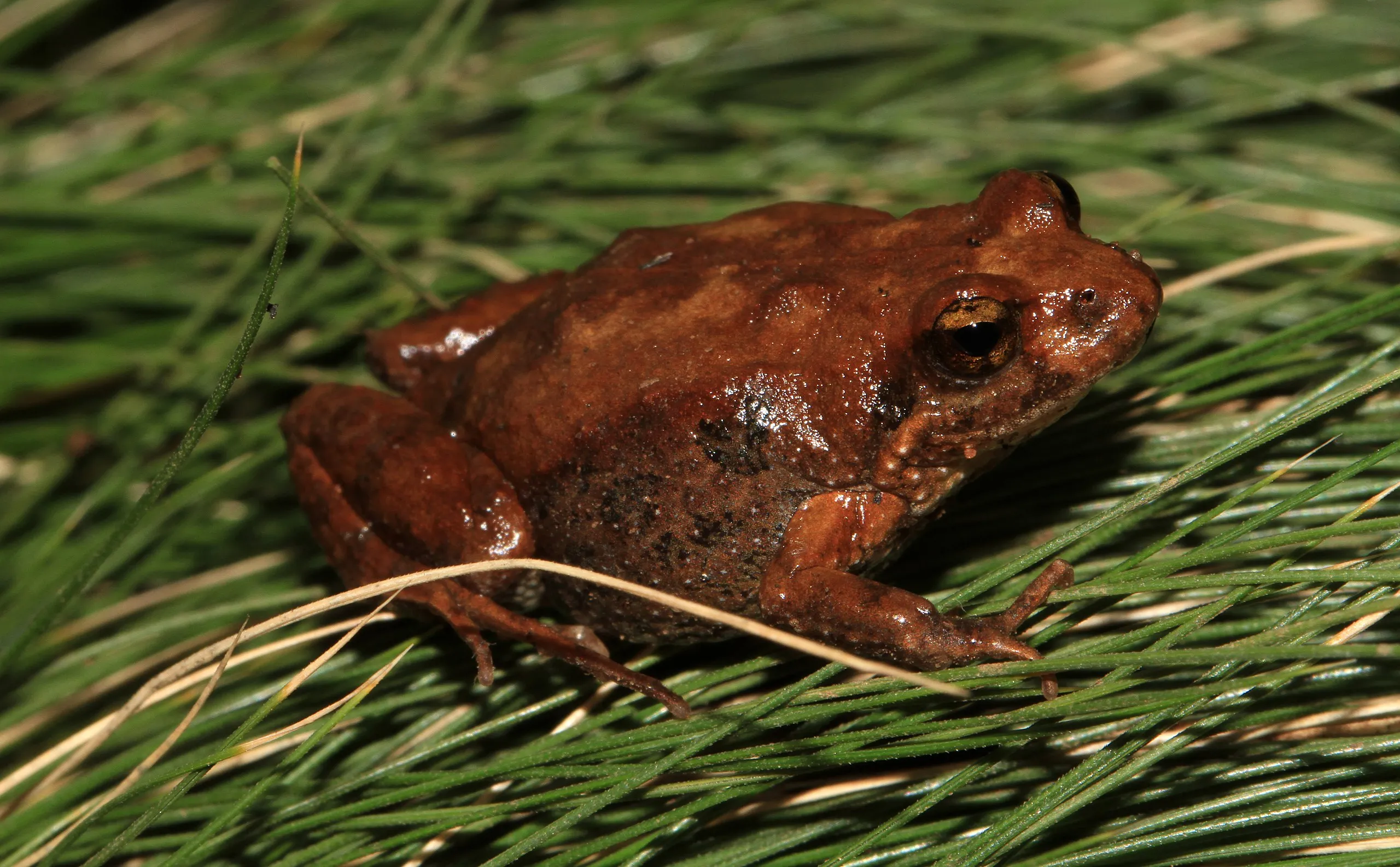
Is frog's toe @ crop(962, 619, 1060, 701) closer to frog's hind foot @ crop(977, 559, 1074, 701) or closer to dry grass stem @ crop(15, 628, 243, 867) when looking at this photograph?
frog's hind foot @ crop(977, 559, 1074, 701)

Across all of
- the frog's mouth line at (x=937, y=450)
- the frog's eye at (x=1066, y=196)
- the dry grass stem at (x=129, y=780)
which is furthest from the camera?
the frog's eye at (x=1066, y=196)

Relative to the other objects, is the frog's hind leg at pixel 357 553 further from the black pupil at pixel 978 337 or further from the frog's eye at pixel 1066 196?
the frog's eye at pixel 1066 196

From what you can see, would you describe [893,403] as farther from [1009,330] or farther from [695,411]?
[695,411]

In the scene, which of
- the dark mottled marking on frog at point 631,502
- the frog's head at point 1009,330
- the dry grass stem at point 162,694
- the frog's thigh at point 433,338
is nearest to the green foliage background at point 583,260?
the dry grass stem at point 162,694

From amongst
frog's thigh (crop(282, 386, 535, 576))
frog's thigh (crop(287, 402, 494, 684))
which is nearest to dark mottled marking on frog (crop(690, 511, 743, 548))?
frog's thigh (crop(282, 386, 535, 576))

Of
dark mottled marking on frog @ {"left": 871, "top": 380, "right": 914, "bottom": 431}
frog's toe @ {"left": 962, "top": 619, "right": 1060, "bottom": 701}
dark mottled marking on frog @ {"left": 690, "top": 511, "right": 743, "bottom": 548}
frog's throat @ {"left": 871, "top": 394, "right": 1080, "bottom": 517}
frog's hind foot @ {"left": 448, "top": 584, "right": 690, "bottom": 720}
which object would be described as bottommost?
frog's hind foot @ {"left": 448, "top": 584, "right": 690, "bottom": 720}

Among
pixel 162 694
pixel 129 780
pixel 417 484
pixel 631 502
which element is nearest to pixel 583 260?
pixel 417 484
